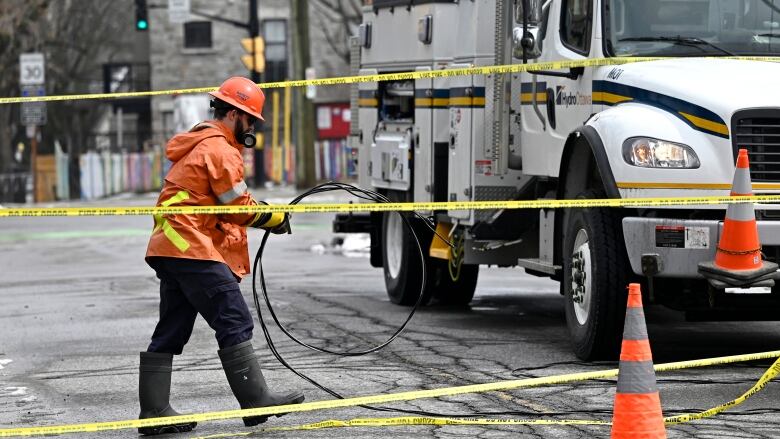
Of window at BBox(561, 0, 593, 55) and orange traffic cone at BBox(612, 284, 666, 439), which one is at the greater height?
window at BBox(561, 0, 593, 55)

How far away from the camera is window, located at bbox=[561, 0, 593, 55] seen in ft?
32.2

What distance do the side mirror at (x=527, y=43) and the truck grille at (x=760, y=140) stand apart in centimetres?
184

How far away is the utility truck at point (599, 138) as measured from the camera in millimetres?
8625

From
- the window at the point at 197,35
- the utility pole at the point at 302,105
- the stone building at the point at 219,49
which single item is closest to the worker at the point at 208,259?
the utility pole at the point at 302,105

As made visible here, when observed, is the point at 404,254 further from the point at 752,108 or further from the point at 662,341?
A: the point at 752,108

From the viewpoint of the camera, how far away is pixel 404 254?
511 inches

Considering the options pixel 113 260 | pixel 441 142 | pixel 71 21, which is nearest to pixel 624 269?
pixel 441 142

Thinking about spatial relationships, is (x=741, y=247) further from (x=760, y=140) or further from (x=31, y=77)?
(x=31, y=77)

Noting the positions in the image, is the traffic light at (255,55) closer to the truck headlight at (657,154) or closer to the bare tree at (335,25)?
the bare tree at (335,25)

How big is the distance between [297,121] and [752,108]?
2992 cm

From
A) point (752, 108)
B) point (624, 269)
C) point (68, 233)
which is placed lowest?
point (68, 233)

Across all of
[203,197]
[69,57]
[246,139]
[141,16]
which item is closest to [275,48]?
[69,57]

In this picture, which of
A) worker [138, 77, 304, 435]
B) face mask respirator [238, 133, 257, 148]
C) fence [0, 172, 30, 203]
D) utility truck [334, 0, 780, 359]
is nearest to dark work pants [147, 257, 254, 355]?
worker [138, 77, 304, 435]

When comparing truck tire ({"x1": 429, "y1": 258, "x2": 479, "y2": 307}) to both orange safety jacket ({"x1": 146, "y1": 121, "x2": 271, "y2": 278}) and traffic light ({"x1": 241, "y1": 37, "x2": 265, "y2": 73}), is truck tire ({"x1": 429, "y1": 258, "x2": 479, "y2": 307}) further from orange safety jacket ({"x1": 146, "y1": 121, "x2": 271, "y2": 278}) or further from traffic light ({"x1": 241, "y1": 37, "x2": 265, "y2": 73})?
traffic light ({"x1": 241, "y1": 37, "x2": 265, "y2": 73})
